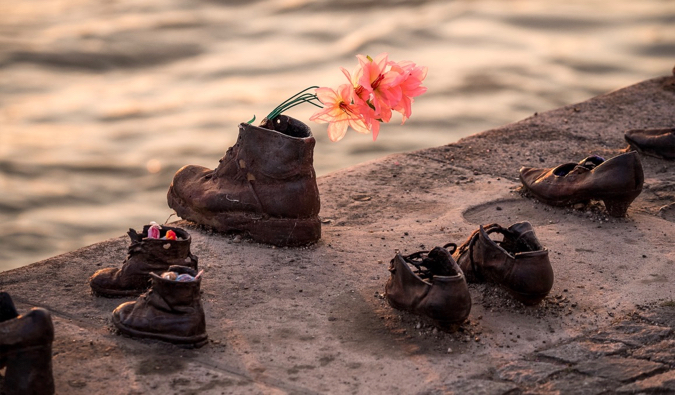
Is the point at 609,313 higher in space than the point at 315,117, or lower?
lower

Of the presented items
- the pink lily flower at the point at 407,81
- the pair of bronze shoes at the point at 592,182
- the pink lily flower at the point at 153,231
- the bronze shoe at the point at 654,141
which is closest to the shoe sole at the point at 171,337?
the pink lily flower at the point at 153,231

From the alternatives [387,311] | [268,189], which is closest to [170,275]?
[387,311]

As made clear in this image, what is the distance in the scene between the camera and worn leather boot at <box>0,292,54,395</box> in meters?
3.45

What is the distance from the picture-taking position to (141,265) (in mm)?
4320

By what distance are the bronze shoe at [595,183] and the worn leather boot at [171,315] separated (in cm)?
214

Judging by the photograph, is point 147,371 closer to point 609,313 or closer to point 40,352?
point 40,352

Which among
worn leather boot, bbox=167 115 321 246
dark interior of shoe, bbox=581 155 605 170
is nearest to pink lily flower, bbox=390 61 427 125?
worn leather boot, bbox=167 115 321 246

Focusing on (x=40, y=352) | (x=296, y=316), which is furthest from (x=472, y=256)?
(x=40, y=352)

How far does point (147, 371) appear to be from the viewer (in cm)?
376

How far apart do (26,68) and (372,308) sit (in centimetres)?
638

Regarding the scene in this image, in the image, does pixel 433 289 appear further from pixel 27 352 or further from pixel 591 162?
pixel 591 162

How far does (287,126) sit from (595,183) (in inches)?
58.3

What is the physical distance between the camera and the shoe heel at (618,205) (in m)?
5.18

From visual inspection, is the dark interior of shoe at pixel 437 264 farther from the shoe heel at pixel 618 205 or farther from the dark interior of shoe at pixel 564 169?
the dark interior of shoe at pixel 564 169
